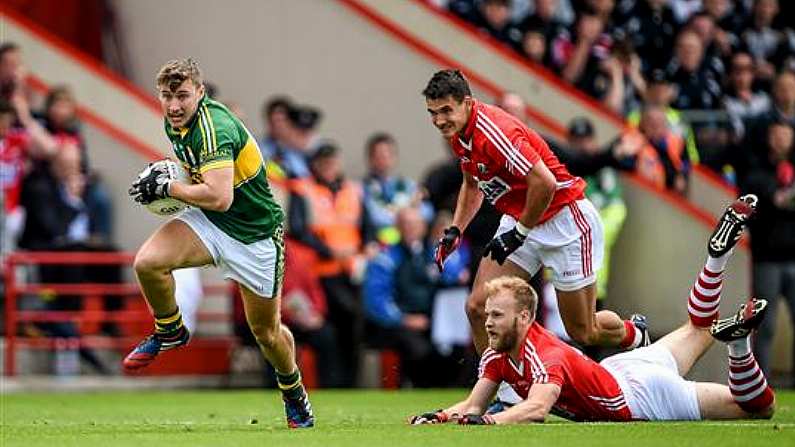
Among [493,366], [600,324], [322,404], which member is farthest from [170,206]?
[322,404]

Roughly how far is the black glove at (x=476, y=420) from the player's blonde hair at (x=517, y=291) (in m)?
A: 0.63

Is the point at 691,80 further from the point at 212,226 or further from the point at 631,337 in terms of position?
the point at 212,226

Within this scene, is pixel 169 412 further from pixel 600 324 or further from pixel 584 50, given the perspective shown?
pixel 584 50

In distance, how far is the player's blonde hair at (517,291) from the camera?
11.4m

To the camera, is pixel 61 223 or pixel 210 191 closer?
pixel 210 191

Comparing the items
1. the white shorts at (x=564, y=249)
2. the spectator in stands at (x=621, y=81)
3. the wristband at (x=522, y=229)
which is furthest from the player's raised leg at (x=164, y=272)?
the spectator in stands at (x=621, y=81)

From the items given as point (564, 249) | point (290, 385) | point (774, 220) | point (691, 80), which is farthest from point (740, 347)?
point (691, 80)

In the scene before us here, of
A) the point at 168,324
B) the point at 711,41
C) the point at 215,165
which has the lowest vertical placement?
the point at 168,324

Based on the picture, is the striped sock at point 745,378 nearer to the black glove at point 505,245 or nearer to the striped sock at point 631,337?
the striped sock at point 631,337

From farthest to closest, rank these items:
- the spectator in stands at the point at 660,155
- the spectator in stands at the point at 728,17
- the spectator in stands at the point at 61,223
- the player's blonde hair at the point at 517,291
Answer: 1. the spectator in stands at the point at 728,17
2. the spectator in stands at the point at 660,155
3. the spectator in stands at the point at 61,223
4. the player's blonde hair at the point at 517,291

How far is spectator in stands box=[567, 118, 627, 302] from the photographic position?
1769 cm

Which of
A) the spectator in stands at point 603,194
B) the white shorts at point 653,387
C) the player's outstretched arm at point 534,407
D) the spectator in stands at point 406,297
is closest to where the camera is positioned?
the player's outstretched arm at point 534,407

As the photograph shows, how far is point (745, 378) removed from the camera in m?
11.9

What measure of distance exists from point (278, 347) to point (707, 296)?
2680 mm
